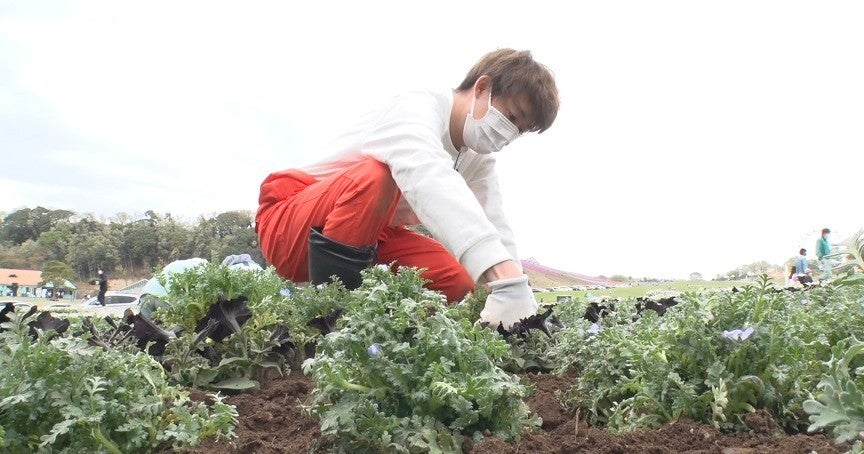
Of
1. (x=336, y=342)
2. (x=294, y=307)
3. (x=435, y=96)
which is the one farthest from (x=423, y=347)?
(x=435, y=96)

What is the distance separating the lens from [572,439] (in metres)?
1.62

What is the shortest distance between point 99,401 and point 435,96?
2503 mm

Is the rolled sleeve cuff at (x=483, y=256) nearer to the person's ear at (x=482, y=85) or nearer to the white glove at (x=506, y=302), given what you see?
the white glove at (x=506, y=302)

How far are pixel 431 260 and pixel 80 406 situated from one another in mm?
2702

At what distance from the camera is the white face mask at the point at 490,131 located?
3.55 m

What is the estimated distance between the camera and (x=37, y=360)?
5.20 feet

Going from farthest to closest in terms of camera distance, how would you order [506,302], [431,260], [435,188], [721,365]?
1. [431,260]
2. [435,188]
3. [506,302]
4. [721,365]

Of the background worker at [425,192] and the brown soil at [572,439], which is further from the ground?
the background worker at [425,192]

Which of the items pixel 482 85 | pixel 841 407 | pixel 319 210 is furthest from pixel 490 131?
pixel 841 407

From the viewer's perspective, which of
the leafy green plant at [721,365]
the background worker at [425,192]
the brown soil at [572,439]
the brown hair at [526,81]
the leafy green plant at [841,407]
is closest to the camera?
the leafy green plant at [841,407]

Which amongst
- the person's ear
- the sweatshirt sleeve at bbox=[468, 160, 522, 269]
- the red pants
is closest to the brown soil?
the red pants

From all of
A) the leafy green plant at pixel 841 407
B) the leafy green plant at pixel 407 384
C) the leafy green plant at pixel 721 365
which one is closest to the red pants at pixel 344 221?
the leafy green plant at pixel 721 365

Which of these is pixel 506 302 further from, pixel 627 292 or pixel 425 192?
pixel 627 292

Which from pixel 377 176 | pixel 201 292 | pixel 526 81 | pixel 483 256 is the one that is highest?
pixel 526 81
